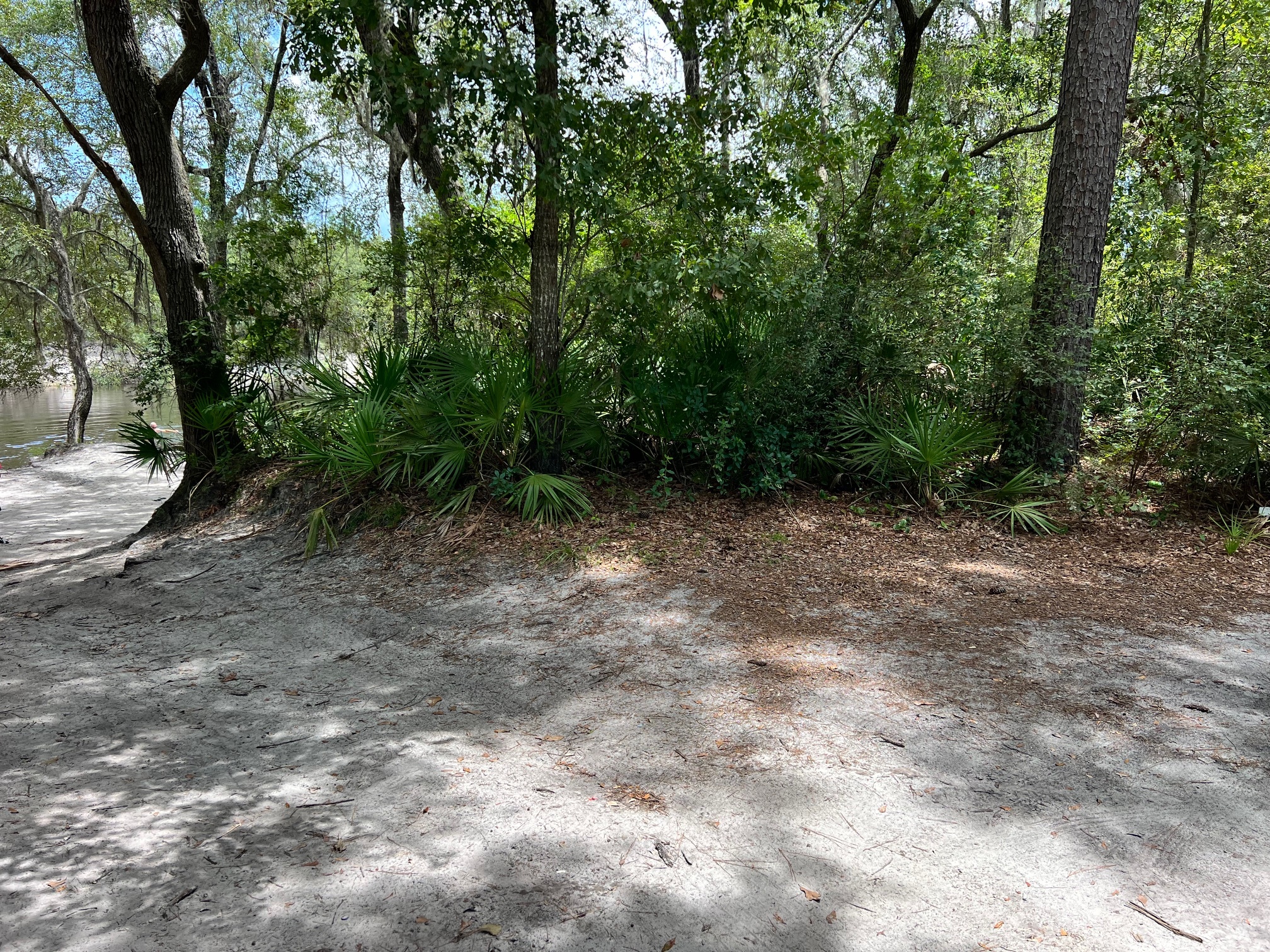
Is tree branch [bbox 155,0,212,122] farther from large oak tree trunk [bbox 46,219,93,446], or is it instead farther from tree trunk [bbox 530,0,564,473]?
large oak tree trunk [bbox 46,219,93,446]

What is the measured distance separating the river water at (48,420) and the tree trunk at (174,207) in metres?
6.34

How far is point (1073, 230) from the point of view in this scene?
22.4ft

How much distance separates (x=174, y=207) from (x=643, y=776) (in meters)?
8.42

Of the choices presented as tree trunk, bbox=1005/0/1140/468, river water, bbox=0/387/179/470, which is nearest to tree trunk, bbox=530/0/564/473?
tree trunk, bbox=1005/0/1140/468

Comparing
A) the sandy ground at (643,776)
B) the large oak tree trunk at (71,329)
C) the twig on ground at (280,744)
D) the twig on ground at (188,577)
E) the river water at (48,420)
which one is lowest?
the river water at (48,420)

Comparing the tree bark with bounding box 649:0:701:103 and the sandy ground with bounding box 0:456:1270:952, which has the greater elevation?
the tree bark with bounding box 649:0:701:103

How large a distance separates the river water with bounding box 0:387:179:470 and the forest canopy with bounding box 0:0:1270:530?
23.6 feet

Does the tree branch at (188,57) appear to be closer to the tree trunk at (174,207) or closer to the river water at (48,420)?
the tree trunk at (174,207)

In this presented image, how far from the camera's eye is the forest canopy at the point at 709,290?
6562 millimetres

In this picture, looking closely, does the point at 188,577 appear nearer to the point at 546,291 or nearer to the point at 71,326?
the point at 546,291

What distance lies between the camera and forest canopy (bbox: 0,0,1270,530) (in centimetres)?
656

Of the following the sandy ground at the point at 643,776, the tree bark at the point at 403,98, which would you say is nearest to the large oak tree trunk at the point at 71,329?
the tree bark at the point at 403,98

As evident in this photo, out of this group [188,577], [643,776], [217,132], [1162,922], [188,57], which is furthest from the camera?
[217,132]

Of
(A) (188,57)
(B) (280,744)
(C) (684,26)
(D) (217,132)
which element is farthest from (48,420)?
(B) (280,744)
